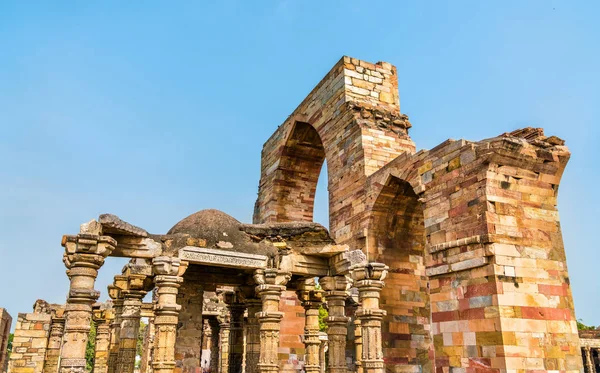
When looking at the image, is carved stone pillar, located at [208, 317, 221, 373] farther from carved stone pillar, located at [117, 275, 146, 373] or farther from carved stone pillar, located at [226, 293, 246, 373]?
carved stone pillar, located at [117, 275, 146, 373]

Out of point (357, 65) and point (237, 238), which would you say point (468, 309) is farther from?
point (357, 65)

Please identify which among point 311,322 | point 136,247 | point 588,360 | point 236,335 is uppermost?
point 136,247

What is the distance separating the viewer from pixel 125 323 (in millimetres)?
11031

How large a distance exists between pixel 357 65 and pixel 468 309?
28.2 feet

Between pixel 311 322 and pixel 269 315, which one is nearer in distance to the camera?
pixel 269 315

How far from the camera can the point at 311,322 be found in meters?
11.1

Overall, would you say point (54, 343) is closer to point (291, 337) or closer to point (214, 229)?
point (291, 337)

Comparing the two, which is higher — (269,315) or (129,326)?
(269,315)

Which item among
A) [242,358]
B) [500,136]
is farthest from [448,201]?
[242,358]

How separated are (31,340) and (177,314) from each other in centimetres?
912

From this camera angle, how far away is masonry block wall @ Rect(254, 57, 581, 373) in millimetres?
8055

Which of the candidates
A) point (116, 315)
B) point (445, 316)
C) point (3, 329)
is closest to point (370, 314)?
point (445, 316)

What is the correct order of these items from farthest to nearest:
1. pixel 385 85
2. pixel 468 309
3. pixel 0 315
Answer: pixel 385 85
pixel 0 315
pixel 468 309

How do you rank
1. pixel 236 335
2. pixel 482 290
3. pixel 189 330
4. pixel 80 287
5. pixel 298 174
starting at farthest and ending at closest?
pixel 298 174
pixel 236 335
pixel 189 330
pixel 482 290
pixel 80 287
